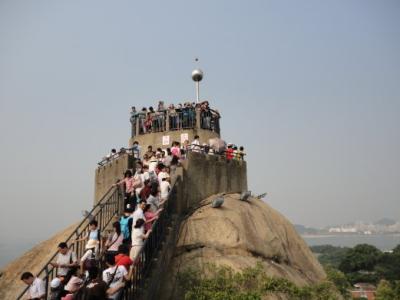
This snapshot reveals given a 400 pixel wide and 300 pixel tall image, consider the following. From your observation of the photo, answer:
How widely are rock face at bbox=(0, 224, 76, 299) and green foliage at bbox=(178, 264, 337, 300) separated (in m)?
9.21

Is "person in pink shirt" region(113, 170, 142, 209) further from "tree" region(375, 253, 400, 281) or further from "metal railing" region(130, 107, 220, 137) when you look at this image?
"tree" region(375, 253, 400, 281)

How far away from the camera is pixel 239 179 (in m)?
19.3

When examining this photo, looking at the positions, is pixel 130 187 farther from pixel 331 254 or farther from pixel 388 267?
pixel 331 254

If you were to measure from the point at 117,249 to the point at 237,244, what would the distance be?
542 centimetres

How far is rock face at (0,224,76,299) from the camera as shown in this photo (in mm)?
16859

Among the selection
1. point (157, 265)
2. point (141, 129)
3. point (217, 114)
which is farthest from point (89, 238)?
point (217, 114)

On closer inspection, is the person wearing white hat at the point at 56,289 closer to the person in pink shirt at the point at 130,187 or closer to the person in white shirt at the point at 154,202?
the person in white shirt at the point at 154,202

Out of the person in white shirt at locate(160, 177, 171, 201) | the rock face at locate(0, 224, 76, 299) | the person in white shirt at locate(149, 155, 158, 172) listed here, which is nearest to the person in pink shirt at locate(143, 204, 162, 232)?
the person in white shirt at locate(160, 177, 171, 201)

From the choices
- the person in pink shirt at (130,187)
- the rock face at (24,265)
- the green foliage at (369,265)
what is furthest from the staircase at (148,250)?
the green foliage at (369,265)

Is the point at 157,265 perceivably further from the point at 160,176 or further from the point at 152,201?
the point at 160,176

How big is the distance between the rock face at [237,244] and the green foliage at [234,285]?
0.43m

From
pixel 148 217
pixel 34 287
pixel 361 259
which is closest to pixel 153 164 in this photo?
pixel 148 217

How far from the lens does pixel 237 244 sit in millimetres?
13688

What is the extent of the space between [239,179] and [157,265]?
961 centimetres
